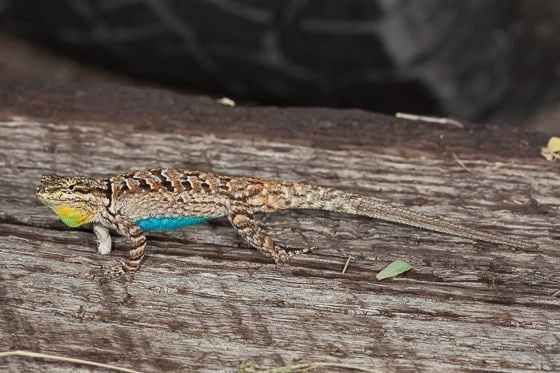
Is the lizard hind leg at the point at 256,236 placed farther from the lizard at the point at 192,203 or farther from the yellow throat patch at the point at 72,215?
the yellow throat patch at the point at 72,215

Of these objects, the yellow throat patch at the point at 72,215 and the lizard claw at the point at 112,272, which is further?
the yellow throat patch at the point at 72,215

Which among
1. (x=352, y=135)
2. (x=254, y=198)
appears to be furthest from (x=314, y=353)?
(x=352, y=135)

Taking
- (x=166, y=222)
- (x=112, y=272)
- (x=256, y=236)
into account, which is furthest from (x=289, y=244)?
(x=112, y=272)

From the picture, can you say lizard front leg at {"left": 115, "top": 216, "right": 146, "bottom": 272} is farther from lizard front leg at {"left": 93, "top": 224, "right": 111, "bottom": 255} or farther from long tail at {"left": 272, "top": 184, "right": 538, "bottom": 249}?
long tail at {"left": 272, "top": 184, "right": 538, "bottom": 249}

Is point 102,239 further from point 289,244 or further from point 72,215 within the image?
point 289,244

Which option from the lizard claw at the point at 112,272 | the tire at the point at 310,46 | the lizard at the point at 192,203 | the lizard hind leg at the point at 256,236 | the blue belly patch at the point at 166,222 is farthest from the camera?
the tire at the point at 310,46

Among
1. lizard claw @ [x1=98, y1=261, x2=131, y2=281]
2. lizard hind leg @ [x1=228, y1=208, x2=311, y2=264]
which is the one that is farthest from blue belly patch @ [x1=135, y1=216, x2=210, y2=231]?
lizard claw @ [x1=98, y1=261, x2=131, y2=281]

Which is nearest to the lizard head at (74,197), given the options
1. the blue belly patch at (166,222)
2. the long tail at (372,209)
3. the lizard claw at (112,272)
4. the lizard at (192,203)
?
the lizard at (192,203)
